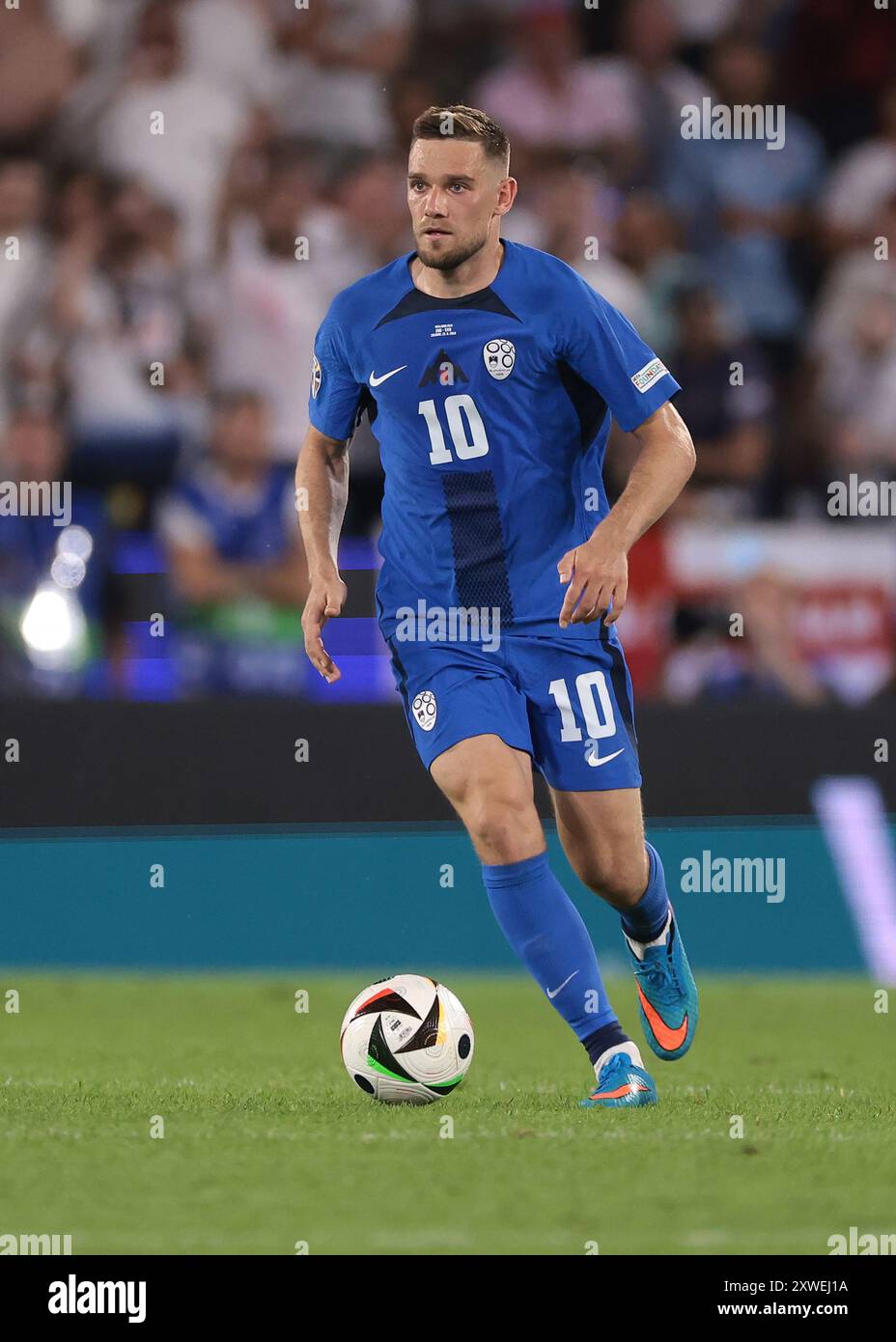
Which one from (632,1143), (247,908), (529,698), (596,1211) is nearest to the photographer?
(596,1211)

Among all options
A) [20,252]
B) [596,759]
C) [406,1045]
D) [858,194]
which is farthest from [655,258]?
[406,1045]

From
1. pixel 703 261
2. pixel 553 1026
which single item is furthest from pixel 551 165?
Answer: pixel 553 1026

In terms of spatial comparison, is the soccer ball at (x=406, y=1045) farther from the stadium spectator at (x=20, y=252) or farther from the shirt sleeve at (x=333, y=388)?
the stadium spectator at (x=20, y=252)

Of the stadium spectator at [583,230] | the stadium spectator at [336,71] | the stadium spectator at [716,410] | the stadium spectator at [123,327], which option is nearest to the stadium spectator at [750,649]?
the stadium spectator at [716,410]

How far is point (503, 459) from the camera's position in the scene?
529 centimetres

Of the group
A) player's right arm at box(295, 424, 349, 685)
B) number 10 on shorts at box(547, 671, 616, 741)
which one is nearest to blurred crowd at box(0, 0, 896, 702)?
player's right arm at box(295, 424, 349, 685)

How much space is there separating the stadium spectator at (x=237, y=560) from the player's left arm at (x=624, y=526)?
357 cm

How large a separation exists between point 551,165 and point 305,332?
1.70 metres

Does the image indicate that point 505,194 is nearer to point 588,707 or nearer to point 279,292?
point 588,707

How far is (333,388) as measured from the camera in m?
5.56

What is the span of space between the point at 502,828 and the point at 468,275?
53.1 inches

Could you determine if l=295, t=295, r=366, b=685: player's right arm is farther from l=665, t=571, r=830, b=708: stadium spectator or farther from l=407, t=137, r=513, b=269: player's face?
l=665, t=571, r=830, b=708: stadium spectator

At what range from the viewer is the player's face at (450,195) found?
17.0 ft
